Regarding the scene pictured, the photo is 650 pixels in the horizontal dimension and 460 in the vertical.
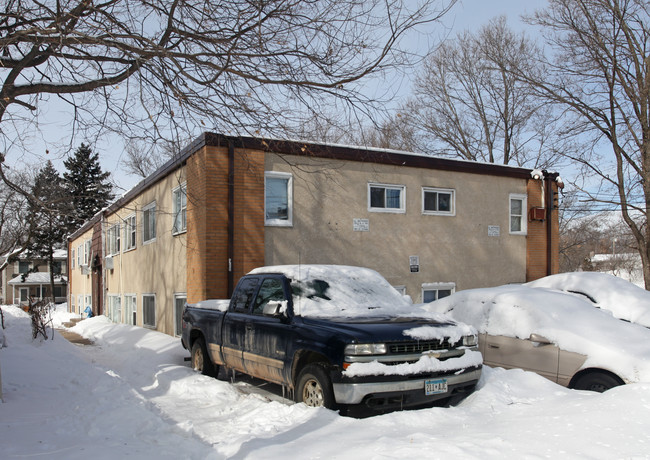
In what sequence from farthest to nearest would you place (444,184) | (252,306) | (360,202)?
(444,184)
(360,202)
(252,306)

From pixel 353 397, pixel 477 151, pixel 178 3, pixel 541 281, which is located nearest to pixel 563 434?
pixel 353 397

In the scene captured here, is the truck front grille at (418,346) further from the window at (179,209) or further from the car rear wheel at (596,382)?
the window at (179,209)

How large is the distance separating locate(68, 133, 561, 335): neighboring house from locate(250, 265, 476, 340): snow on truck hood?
305 cm

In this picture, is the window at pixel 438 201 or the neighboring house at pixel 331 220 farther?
the window at pixel 438 201

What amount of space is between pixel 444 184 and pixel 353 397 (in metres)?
10.4

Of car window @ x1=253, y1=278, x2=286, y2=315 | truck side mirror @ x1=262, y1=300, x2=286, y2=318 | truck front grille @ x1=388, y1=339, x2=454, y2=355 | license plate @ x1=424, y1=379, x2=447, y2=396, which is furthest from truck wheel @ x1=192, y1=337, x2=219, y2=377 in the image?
license plate @ x1=424, y1=379, x2=447, y2=396

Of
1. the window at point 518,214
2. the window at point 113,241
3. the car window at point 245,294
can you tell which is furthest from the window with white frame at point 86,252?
the car window at point 245,294

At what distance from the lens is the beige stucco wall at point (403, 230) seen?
12.6 metres

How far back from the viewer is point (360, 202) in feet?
44.2

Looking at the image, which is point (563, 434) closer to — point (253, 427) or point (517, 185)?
point (253, 427)

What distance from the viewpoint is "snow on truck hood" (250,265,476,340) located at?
6371mm

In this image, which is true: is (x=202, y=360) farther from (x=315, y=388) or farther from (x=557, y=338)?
(x=557, y=338)

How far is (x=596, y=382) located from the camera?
6.35 metres

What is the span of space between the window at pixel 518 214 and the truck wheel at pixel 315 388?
12.0 meters
